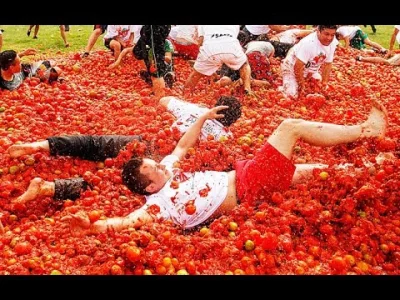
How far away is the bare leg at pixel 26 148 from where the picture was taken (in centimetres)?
397

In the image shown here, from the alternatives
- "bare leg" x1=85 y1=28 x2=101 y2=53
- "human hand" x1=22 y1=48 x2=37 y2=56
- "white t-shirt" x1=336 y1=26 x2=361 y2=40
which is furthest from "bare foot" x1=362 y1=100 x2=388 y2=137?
"bare leg" x1=85 y1=28 x2=101 y2=53

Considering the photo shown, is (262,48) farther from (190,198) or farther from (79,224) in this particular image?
(79,224)

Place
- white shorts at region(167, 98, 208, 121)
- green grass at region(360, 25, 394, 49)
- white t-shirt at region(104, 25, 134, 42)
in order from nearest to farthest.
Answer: white shorts at region(167, 98, 208, 121) → white t-shirt at region(104, 25, 134, 42) → green grass at region(360, 25, 394, 49)

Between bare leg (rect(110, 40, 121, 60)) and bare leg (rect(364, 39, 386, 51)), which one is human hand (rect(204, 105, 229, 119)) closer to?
bare leg (rect(110, 40, 121, 60))

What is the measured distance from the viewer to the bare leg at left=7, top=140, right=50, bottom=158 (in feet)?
13.0

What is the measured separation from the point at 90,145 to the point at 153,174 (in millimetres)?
990

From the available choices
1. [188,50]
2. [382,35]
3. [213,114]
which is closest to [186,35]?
[188,50]

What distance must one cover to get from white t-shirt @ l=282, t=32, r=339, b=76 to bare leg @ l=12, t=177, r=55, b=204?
3.54 meters

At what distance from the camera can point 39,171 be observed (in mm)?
4086

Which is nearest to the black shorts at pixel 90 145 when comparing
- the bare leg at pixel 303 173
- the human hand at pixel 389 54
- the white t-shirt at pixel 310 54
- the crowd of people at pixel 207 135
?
the crowd of people at pixel 207 135

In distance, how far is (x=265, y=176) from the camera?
11.3 ft

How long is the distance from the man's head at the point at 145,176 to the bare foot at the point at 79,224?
0.52 meters

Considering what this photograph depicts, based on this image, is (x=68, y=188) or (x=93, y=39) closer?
(x=68, y=188)

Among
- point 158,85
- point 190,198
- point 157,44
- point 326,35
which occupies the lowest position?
point 190,198
